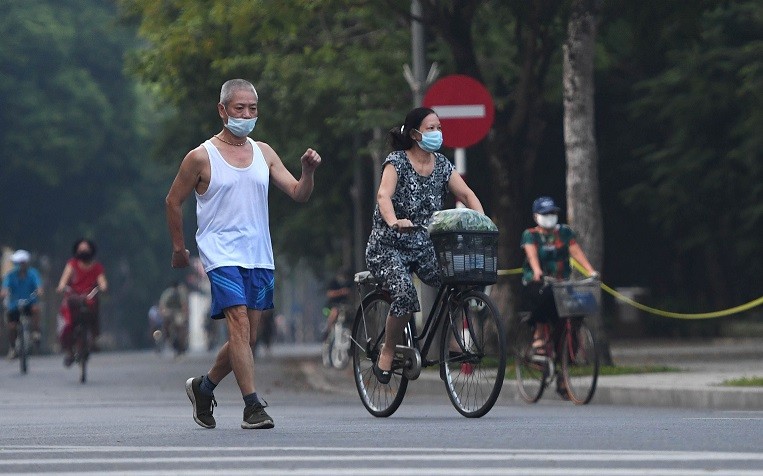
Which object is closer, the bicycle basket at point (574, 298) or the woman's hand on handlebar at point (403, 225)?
the woman's hand on handlebar at point (403, 225)

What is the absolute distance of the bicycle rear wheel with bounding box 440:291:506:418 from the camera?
39.6ft

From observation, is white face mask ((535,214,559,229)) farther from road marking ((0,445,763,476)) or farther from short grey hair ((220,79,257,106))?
road marking ((0,445,763,476))

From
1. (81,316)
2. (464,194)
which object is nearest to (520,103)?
(81,316)

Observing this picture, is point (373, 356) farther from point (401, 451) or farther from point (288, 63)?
point (288, 63)

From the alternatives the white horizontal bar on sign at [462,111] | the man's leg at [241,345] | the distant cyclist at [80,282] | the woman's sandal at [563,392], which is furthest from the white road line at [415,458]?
the distant cyclist at [80,282]

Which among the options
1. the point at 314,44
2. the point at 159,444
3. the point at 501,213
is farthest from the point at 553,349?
the point at 314,44

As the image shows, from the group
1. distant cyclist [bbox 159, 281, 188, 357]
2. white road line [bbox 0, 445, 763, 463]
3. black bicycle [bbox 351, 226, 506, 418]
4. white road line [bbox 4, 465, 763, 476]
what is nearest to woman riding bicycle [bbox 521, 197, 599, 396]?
black bicycle [bbox 351, 226, 506, 418]

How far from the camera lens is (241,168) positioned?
11.5 metres

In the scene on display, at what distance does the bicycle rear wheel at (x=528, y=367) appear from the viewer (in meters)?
17.1

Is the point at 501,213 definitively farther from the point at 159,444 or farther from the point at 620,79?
the point at 159,444

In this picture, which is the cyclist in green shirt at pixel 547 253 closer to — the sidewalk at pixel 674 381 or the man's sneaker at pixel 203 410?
the sidewalk at pixel 674 381

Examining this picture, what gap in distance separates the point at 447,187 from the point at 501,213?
13304 millimetres

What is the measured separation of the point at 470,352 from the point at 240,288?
1.58 metres

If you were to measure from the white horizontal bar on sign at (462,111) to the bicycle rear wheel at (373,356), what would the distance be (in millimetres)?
7272
